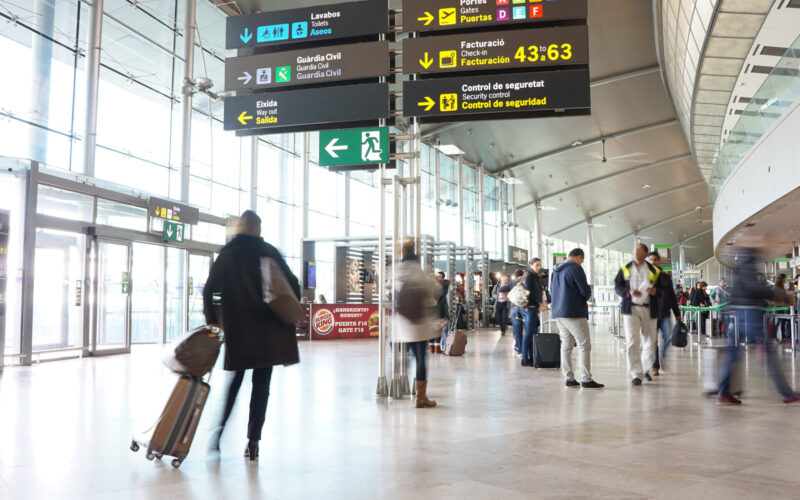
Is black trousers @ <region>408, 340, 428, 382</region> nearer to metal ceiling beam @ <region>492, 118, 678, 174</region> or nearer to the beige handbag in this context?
the beige handbag

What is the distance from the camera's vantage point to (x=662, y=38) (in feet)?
51.5

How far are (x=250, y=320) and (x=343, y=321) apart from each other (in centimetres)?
1287

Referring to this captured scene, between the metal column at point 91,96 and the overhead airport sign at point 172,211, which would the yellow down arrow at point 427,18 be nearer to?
the overhead airport sign at point 172,211

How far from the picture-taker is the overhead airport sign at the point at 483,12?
6.08 m

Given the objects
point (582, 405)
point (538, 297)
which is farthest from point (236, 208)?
point (582, 405)

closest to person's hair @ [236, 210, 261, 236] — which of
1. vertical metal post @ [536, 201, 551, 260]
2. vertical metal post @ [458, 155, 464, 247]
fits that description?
vertical metal post @ [458, 155, 464, 247]

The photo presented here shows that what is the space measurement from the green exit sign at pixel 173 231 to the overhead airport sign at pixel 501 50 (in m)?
9.03

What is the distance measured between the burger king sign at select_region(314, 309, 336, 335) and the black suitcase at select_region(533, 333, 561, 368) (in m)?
8.34

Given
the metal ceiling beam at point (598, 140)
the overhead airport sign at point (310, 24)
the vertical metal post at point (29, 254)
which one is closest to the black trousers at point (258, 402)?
the overhead airport sign at point (310, 24)

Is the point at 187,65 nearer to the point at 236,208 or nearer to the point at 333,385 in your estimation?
the point at 236,208

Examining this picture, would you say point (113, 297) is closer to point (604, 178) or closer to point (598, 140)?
point (598, 140)

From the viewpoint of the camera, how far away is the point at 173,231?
13.9 metres

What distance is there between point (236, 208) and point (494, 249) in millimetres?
14366

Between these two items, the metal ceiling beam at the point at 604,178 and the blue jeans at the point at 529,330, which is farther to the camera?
the metal ceiling beam at the point at 604,178
